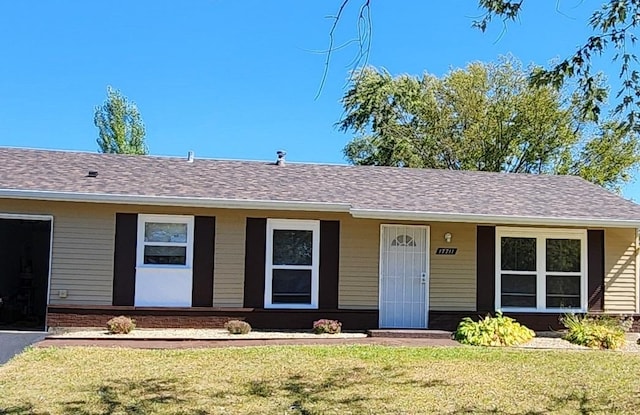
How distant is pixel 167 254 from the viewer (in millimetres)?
12039

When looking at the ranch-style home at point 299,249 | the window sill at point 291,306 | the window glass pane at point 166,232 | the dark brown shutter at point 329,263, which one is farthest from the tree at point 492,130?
the window glass pane at point 166,232

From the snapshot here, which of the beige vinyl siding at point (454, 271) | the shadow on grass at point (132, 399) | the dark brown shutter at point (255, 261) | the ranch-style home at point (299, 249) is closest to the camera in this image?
the shadow on grass at point (132, 399)

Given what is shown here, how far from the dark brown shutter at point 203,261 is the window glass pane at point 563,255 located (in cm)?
704

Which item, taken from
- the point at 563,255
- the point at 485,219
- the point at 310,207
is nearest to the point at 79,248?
the point at 310,207

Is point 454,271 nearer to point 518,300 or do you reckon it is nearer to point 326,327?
point 518,300

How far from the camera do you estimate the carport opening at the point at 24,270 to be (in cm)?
1383

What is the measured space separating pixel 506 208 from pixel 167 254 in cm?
694

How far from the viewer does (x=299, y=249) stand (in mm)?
12445

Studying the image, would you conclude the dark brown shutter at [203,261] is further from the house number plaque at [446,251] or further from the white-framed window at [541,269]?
the white-framed window at [541,269]

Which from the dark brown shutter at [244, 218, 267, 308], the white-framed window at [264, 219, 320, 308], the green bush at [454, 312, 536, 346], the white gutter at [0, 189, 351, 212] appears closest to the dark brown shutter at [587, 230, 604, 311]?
the green bush at [454, 312, 536, 346]

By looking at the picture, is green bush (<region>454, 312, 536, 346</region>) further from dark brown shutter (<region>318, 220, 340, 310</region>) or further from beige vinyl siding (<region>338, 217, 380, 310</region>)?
dark brown shutter (<region>318, 220, 340, 310</region>)

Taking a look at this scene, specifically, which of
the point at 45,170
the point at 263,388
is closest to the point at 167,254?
the point at 45,170

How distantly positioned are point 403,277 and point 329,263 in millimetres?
1574

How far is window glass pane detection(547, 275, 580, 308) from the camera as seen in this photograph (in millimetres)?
13070
